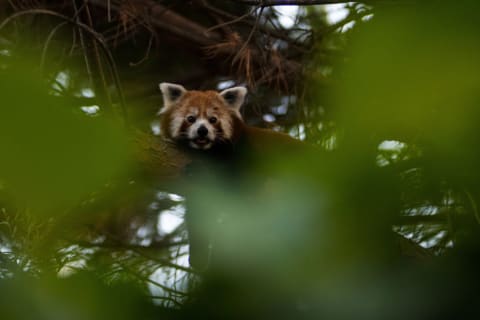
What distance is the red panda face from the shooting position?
142 inches

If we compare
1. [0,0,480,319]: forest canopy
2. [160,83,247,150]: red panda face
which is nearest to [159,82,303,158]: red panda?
[160,83,247,150]: red panda face

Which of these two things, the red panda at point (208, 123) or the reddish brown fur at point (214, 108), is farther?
the reddish brown fur at point (214, 108)

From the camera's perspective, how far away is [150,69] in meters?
4.91

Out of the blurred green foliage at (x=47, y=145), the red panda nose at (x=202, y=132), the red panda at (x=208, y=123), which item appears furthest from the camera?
the red panda nose at (x=202, y=132)

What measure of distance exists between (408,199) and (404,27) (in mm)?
168

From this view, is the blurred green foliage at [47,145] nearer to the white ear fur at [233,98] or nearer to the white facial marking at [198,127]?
the white facial marking at [198,127]

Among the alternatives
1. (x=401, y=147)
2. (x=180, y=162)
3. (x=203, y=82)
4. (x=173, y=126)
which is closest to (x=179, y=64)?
(x=203, y=82)

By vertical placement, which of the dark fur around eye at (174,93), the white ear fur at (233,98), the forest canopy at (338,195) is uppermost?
the dark fur around eye at (174,93)

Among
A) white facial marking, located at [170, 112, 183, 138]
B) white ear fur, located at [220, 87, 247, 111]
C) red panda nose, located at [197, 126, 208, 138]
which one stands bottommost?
red panda nose, located at [197, 126, 208, 138]

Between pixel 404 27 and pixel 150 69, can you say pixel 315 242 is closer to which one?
pixel 404 27

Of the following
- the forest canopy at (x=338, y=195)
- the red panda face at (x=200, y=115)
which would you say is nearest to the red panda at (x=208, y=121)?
the red panda face at (x=200, y=115)

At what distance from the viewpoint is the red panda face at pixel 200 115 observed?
3604 mm

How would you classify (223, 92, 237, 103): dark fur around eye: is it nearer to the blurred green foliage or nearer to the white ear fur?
the white ear fur

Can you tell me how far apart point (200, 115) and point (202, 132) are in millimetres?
271
